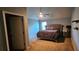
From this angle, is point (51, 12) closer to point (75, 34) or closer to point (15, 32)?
point (75, 34)

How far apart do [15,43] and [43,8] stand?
0.79 m

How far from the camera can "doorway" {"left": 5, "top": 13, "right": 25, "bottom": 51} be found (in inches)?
64.3

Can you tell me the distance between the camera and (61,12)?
66.6 inches

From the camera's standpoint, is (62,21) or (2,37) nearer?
(2,37)

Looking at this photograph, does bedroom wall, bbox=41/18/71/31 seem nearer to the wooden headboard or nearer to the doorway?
the wooden headboard

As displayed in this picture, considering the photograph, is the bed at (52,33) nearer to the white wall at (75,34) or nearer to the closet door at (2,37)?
the white wall at (75,34)

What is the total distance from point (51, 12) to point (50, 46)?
0.61 m

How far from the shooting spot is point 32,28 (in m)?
1.76

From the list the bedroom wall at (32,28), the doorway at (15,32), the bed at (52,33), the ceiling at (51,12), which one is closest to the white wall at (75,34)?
the ceiling at (51,12)

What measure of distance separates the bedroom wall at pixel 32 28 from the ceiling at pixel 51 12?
7cm

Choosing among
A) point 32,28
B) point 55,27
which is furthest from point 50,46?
point 32,28

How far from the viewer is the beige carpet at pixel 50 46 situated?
166 centimetres
